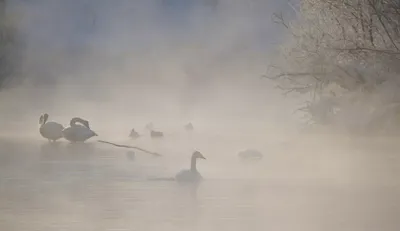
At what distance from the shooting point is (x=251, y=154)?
6480 millimetres

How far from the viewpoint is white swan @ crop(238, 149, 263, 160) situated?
6.46m

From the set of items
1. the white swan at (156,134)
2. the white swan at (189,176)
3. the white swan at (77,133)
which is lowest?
the white swan at (189,176)

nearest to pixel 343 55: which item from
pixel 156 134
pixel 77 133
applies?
pixel 156 134

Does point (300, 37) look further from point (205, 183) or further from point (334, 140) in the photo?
point (205, 183)

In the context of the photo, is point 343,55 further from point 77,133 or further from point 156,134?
point 77,133

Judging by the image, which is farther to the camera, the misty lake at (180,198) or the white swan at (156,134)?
the white swan at (156,134)

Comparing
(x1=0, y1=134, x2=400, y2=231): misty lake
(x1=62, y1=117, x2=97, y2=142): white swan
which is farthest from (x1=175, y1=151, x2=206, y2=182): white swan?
(x1=62, y1=117, x2=97, y2=142): white swan

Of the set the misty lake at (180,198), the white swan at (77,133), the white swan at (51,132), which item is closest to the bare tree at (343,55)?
the misty lake at (180,198)

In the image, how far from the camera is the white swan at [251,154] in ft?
21.2

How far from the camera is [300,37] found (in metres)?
8.00

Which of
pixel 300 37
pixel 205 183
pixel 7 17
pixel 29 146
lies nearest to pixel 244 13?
pixel 7 17

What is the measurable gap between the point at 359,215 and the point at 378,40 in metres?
3.25

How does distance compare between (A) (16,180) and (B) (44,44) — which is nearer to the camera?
(A) (16,180)

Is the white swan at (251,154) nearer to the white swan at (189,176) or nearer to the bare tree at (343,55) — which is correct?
the white swan at (189,176)
